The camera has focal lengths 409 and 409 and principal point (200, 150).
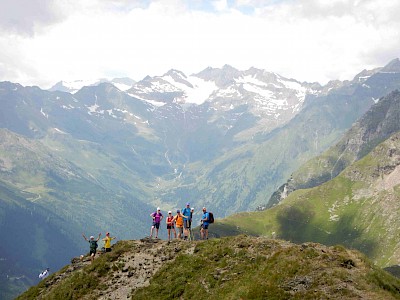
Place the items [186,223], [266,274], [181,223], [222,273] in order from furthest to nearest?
[186,223] < [181,223] < [222,273] < [266,274]

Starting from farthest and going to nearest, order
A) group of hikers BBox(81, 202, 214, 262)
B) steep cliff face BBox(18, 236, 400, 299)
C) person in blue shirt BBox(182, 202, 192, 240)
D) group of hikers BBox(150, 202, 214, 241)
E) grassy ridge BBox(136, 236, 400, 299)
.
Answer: person in blue shirt BBox(182, 202, 192, 240) < group of hikers BBox(81, 202, 214, 262) < group of hikers BBox(150, 202, 214, 241) < steep cliff face BBox(18, 236, 400, 299) < grassy ridge BBox(136, 236, 400, 299)

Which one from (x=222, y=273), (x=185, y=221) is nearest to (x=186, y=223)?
(x=185, y=221)

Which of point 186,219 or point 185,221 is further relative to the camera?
point 185,221

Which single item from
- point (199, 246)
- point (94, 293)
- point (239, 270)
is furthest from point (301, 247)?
point (94, 293)

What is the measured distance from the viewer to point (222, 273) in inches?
1713

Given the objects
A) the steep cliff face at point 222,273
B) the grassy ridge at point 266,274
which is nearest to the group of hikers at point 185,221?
the steep cliff face at point 222,273

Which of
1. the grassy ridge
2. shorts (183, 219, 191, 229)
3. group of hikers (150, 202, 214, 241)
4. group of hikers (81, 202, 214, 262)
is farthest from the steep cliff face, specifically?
shorts (183, 219, 191, 229)

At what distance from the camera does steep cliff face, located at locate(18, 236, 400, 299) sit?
35.0 meters

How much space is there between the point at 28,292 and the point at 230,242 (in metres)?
31.7

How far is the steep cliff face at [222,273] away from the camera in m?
35.0

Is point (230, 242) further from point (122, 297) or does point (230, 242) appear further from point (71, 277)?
point (71, 277)

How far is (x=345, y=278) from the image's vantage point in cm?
3503

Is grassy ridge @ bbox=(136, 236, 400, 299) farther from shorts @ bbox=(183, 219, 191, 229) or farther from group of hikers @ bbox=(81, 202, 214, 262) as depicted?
shorts @ bbox=(183, 219, 191, 229)

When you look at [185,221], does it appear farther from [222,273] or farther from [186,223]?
[222,273]
